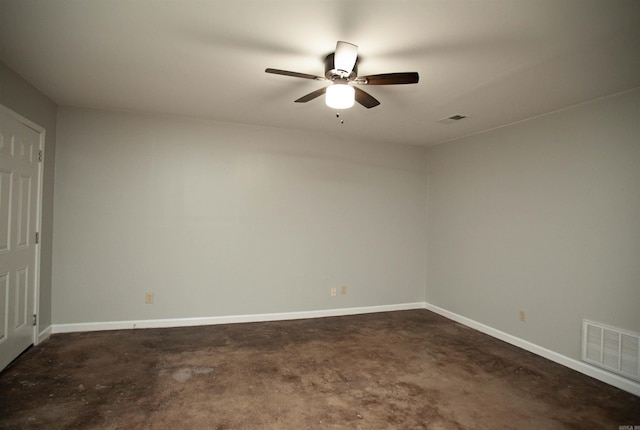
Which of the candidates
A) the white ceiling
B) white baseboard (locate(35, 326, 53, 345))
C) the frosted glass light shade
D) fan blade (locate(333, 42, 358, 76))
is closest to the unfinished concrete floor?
white baseboard (locate(35, 326, 53, 345))

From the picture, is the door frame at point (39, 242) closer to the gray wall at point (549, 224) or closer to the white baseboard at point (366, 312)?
the white baseboard at point (366, 312)

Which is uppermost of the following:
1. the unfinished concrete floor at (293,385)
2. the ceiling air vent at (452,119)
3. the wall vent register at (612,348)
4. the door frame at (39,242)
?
the ceiling air vent at (452,119)

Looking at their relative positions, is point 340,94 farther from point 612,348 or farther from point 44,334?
point 44,334

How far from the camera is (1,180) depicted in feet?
8.48

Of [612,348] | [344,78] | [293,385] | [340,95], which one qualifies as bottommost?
[293,385]

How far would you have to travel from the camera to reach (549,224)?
3.32 meters

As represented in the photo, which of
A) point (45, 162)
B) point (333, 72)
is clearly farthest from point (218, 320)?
point (333, 72)

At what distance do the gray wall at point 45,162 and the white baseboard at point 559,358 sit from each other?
4.80m

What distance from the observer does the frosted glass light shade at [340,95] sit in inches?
86.5

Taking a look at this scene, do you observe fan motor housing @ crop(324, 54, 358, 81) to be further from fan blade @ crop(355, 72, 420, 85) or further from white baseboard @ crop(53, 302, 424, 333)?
white baseboard @ crop(53, 302, 424, 333)

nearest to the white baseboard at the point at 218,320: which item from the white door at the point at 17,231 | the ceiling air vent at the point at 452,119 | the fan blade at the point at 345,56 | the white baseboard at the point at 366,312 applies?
the white baseboard at the point at 366,312

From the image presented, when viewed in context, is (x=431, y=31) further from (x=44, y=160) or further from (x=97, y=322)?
(x=97, y=322)

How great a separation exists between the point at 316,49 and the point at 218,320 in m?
3.26

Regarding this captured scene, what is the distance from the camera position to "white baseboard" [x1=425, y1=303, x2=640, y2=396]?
268cm
